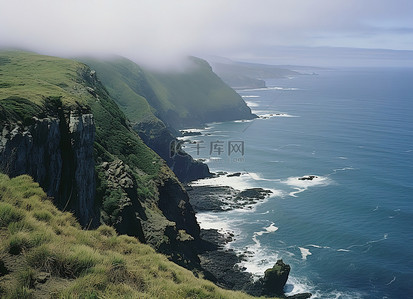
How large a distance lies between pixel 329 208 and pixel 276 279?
3227 cm

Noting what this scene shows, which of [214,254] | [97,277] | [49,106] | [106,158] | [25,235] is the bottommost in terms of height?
[214,254]

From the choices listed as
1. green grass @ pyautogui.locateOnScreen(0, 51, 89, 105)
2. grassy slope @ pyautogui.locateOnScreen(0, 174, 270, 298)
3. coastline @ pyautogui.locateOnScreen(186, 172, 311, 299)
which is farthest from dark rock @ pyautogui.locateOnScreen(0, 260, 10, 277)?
green grass @ pyautogui.locateOnScreen(0, 51, 89, 105)

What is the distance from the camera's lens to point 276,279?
171 ft

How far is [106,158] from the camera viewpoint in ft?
165

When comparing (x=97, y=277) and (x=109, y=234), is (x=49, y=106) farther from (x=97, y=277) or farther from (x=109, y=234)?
(x=97, y=277)

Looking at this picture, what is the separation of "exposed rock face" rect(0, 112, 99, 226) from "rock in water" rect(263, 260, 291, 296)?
1115 inches

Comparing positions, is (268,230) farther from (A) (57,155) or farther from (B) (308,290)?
(A) (57,155)

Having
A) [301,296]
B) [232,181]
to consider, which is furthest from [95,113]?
[301,296]

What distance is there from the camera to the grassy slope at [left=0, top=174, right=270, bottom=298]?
1147 centimetres

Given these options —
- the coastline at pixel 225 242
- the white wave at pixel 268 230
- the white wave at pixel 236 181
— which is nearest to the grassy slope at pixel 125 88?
the white wave at pixel 236 181

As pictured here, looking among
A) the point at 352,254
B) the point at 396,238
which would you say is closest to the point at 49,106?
the point at 352,254

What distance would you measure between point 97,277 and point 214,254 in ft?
173

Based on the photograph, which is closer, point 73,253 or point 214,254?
point 73,253

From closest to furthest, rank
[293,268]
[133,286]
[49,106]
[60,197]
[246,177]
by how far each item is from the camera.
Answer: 1. [133,286]
2. [60,197]
3. [49,106]
4. [293,268]
5. [246,177]
